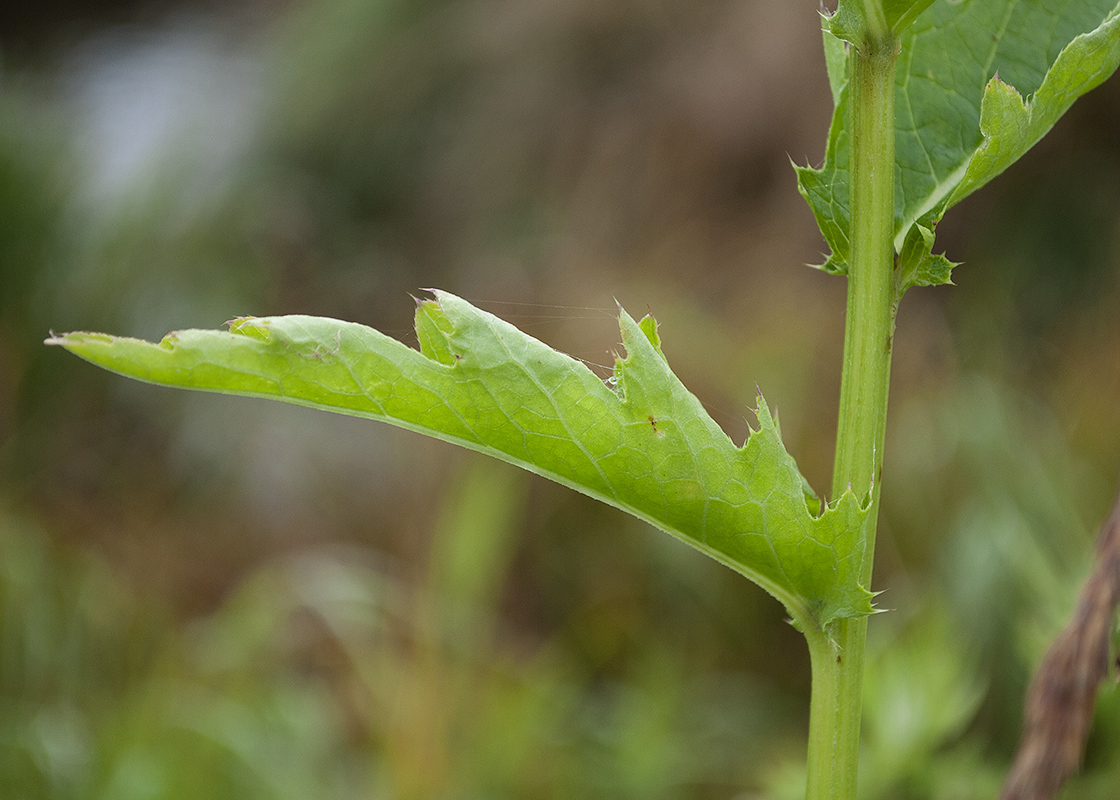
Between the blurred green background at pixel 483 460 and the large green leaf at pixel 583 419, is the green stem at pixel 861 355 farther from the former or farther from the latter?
the blurred green background at pixel 483 460

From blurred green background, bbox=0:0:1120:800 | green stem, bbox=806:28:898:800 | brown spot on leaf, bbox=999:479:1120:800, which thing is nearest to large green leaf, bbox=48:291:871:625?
green stem, bbox=806:28:898:800

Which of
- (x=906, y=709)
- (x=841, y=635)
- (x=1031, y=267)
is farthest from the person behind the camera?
(x=1031, y=267)

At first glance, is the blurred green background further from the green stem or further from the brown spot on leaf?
the green stem

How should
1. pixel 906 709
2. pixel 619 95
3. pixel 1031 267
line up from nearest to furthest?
1. pixel 906 709
2. pixel 1031 267
3. pixel 619 95

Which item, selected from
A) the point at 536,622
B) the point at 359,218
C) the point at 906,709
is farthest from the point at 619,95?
the point at 906,709

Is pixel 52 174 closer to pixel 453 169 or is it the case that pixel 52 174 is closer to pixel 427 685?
pixel 453 169

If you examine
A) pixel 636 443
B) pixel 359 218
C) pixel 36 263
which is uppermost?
pixel 359 218
